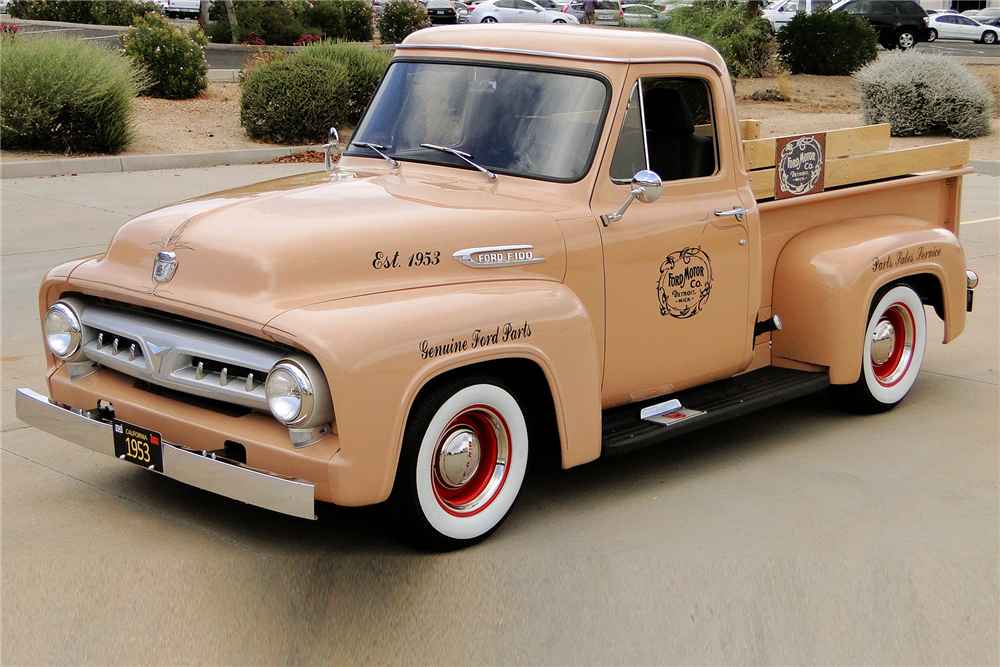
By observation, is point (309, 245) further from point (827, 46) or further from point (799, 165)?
point (827, 46)

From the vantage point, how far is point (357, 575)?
152 inches

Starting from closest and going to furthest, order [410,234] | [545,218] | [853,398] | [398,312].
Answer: [398,312]
[410,234]
[545,218]
[853,398]

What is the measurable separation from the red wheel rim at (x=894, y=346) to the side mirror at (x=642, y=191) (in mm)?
2070

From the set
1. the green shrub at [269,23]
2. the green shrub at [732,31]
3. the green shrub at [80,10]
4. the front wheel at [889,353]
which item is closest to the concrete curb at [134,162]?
the front wheel at [889,353]

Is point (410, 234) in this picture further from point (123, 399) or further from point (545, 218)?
point (123, 399)

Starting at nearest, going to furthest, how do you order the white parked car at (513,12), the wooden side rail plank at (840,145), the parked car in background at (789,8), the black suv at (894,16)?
1. the wooden side rail plank at (840,145)
2. the black suv at (894,16)
3. the white parked car at (513,12)
4. the parked car in background at (789,8)

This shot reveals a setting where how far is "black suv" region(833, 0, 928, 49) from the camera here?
1489 inches

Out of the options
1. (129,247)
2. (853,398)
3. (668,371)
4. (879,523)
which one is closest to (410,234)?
(129,247)

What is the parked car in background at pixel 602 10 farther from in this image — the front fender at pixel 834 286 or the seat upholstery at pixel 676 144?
the seat upholstery at pixel 676 144

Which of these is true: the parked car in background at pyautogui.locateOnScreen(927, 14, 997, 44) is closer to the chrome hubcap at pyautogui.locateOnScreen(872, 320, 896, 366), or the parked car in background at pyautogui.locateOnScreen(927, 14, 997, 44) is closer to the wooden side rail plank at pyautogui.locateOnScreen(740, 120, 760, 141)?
the wooden side rail plank at pyautogui.locateOnScreen(740, 120, 760, 141)

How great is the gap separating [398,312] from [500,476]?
0.86 m

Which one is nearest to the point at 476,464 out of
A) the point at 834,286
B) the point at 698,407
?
the point at 698,407

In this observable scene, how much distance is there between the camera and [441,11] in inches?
1692

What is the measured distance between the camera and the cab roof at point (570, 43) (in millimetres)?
4727
